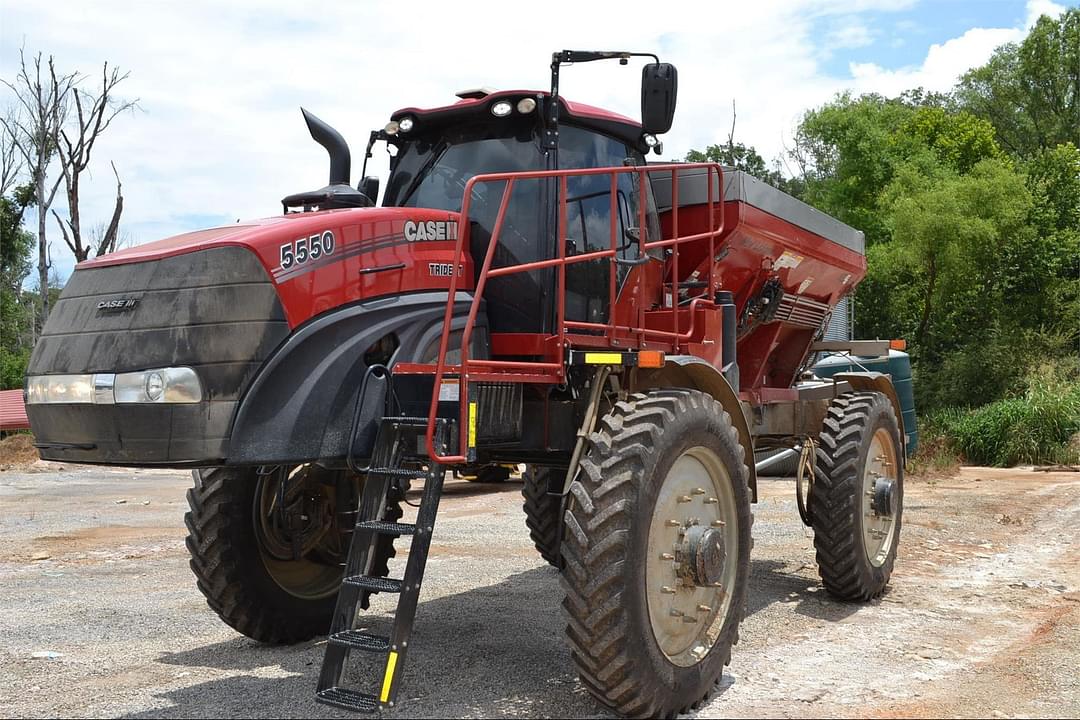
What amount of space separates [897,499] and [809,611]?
1469 millimetres

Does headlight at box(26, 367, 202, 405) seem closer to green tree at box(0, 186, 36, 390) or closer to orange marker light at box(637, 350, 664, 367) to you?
orange marker light at box(637, 350, 664, 367)

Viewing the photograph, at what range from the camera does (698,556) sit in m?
5.04

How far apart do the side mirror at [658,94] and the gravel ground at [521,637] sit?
2.95 m

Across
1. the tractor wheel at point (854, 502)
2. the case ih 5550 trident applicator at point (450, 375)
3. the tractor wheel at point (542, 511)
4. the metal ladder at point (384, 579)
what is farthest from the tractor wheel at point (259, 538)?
the tractor wheel at point (854, 502)

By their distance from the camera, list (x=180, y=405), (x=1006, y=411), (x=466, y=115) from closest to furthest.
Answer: (x=180, y=405), (x=466, y=115), (x=1006, y=411)

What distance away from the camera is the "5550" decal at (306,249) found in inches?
183

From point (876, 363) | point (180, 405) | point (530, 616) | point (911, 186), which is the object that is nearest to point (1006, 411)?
point (876, 363)

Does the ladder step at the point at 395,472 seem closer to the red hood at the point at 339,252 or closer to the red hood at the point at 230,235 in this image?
the red hood at the point at 339,252

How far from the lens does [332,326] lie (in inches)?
187

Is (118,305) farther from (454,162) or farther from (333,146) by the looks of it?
(454,162)

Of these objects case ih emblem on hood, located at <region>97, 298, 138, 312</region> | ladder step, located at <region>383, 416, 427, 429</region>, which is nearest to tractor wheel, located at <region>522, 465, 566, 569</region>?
ladder step, located at <region>383, 416, 427, 429</region>

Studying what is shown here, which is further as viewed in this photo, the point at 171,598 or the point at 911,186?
the point at 911,186

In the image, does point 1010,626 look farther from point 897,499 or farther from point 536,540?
point 536,540

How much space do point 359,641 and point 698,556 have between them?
5.42 feet
